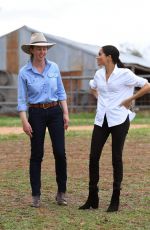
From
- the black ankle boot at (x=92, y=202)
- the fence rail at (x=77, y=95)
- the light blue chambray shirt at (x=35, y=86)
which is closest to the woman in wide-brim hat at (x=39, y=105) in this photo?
the light blue chambray shirt at (x=35, y=86)

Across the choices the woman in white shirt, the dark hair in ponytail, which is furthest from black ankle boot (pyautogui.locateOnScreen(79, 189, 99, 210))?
the dark hair in ponytail

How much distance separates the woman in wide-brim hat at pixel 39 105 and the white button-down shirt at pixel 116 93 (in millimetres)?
537

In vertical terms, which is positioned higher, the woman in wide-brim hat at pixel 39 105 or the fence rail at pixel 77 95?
the woman in wide-brim hat at pixel 39 105

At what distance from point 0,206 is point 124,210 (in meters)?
1.33

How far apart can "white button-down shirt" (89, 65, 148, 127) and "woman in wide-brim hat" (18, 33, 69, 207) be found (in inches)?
21.2

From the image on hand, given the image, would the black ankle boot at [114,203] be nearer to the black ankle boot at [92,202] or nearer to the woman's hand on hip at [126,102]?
the black ankle boot at [92,202]

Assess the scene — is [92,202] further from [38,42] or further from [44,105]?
[38,42]

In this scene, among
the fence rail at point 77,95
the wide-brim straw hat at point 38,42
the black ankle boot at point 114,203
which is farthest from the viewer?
the fence rail at point 77,95

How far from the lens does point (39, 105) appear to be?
22.6 ft

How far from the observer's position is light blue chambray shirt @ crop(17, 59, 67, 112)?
6859mm

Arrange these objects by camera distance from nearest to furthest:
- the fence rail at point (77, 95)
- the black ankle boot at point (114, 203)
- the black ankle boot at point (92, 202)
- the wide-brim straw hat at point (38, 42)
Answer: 1. the black ankle boot at point (114, 203)
2. the black ankle boot at point (92, 202)
3. the wide-brim straw hat at point (38, 42)
4. the fence rail at point (77, 95)

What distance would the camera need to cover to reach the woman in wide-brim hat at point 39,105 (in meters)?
6.86

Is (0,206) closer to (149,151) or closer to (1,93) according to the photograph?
(149,151)

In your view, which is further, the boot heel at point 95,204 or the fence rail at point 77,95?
the fence rail at point 77,95
